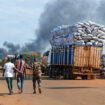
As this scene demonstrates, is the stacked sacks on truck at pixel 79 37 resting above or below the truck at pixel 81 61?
above

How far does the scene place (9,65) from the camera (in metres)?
15.9

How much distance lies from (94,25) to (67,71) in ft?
13.7

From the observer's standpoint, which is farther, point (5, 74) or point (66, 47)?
point (66, 47)

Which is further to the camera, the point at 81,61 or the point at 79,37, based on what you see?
the point at 81,61

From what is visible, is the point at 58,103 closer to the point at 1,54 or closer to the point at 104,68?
the point at 104,68

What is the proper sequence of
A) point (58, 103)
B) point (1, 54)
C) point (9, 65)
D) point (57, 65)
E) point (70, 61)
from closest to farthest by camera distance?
point (58, 103) → point (9, 65) → point (70, 61) → point (57, 65) → point (1, 54)

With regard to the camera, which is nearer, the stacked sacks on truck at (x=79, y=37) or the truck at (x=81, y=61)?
the stacked sacks on truck at (x=79, y=37)

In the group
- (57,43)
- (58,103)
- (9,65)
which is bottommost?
(58,103)

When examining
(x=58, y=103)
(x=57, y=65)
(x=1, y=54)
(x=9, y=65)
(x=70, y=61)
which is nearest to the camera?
(x=58, y=103)

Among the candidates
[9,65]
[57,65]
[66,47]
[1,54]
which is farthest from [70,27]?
[1,54]

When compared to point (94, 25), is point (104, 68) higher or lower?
lower

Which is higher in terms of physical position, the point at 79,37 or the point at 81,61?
the point at 79,37

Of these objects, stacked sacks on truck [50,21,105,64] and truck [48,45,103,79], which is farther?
truck [48,45,103,79]

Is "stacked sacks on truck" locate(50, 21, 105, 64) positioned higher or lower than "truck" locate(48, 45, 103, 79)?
higher
